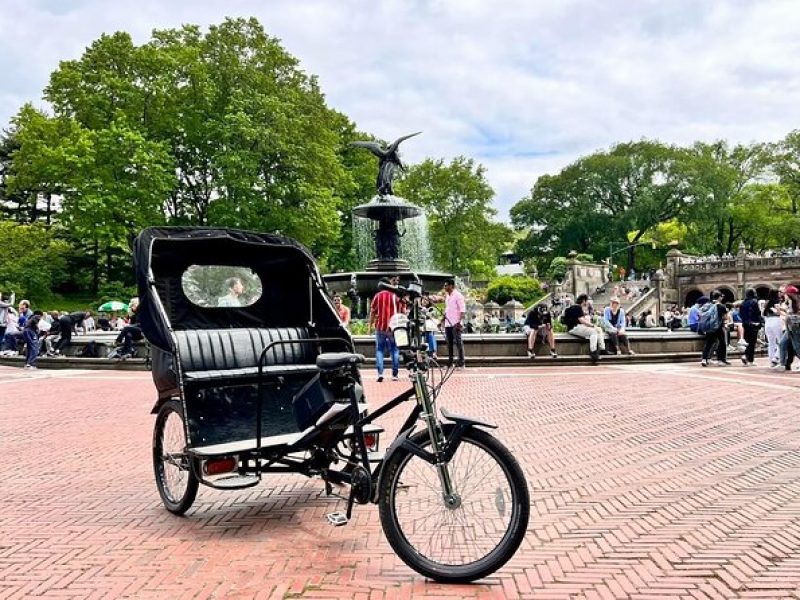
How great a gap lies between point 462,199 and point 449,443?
5114cm

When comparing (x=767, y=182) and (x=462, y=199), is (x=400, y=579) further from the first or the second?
(x=767, y=182)

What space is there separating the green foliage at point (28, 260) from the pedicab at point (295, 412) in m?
38.6

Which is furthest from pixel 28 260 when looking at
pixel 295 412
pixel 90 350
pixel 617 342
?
pixel 295 412

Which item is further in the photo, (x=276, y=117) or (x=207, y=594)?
(x=276, y=117)

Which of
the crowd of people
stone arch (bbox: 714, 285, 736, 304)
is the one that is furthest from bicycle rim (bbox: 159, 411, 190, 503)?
stone arch (bbox: 714, 285, 736, 304)

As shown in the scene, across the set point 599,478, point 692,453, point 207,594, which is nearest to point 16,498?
point 207,594

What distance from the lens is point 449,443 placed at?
353 cm

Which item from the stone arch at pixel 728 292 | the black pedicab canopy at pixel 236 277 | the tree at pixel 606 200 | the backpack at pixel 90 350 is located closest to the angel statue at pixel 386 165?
the backpack at pixel 90 350

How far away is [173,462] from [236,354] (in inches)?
36.0

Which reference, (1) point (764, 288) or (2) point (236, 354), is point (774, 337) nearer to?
(2) point (236, 354)

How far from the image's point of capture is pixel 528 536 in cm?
412

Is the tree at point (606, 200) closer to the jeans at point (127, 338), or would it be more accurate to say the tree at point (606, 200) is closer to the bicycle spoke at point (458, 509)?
the jeans at point (127, 338)

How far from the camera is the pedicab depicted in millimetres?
3486

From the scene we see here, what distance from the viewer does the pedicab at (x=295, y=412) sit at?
3486 mm
